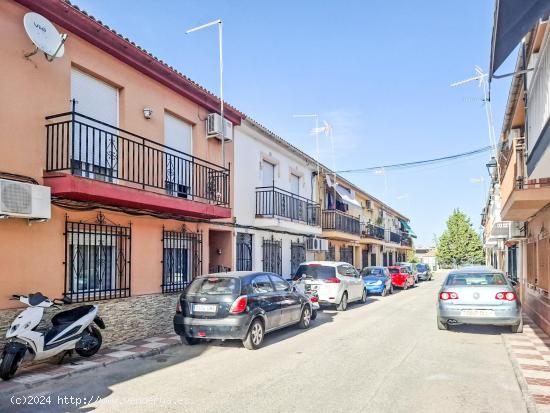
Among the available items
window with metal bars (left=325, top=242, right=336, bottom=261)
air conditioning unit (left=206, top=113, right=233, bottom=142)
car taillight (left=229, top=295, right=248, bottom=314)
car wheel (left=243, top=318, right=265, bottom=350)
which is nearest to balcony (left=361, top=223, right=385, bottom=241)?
window with metal bars (left=325, top=242, right=336, bottom=261)

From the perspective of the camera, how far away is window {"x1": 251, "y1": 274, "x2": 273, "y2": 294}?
902 cm

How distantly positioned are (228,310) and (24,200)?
3.84 meters

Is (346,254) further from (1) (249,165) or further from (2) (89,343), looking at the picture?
(2) (89,343)

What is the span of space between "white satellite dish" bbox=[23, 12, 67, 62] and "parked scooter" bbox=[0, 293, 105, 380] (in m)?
4.07

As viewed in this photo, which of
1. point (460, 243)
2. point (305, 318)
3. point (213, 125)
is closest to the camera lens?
point (305, 318)

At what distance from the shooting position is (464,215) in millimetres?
57625

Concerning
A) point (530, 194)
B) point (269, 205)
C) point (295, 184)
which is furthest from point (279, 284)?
point (295, 184)

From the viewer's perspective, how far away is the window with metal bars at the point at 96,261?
8.37m

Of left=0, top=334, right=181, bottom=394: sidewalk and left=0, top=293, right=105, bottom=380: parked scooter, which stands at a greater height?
left=0, top=293, right=105, bottom=380: parked scooter

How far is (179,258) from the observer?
1159 centimetres

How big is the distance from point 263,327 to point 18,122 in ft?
18.6

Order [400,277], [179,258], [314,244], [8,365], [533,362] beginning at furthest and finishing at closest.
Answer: [400,277]
[314,244]
[179,258]
[533,362]
[8,365]

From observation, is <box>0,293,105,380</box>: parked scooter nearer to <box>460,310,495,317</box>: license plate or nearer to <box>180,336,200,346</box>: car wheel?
<box>180,336,200,346</box>: car wheel

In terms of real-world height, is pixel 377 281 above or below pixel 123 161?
below
